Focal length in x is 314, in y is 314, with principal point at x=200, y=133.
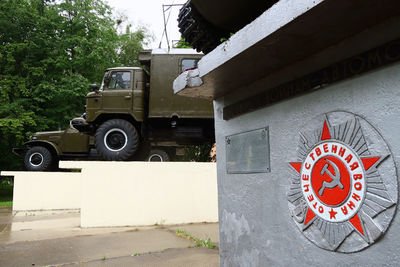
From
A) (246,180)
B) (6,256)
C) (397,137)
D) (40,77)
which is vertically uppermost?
(40,77)

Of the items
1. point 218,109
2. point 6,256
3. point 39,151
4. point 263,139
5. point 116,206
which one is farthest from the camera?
point 39,151

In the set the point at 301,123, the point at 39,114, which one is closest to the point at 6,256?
the point at 301,123

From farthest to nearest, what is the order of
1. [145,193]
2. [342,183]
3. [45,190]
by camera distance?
[45,190] → [145,193] → [342,183]

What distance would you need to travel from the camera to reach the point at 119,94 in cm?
786

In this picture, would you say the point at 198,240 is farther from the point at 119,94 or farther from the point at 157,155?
the point at 119,94

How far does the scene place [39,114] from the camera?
14.2 meters

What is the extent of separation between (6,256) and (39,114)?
11337 millimetres

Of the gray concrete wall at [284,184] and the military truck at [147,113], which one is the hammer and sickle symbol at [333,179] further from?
the military truck at [147,113]

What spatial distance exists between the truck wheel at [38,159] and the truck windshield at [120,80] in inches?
137

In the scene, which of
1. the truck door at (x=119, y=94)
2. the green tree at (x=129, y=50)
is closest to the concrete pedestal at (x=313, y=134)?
the truck door at (x=119, y=94)

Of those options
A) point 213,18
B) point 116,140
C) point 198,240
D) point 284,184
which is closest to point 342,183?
point 284,184

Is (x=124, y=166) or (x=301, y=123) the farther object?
(x=124, y=166)

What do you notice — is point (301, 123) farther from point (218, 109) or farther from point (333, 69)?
point (218, 109)

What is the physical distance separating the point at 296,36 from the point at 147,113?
261 inches
